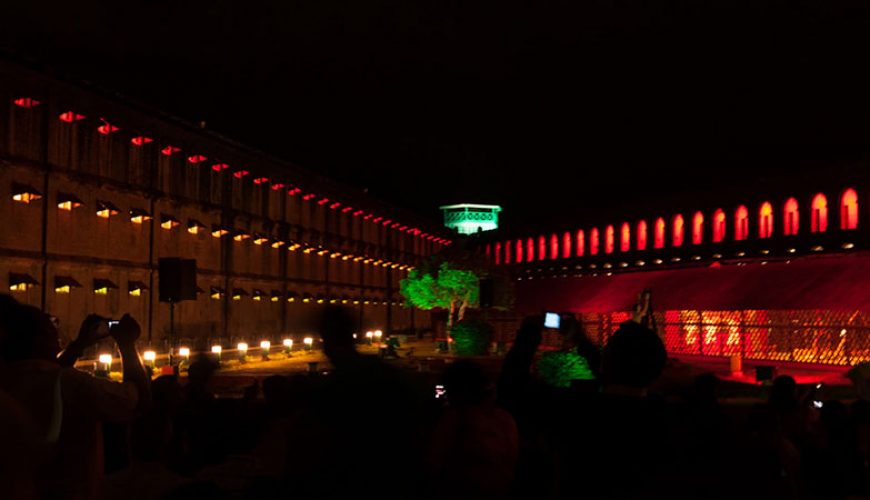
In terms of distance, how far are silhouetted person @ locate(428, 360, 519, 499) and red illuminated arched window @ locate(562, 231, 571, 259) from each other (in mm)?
44127

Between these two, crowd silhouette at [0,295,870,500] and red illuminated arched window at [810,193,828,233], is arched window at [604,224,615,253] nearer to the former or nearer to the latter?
red illuminated arched window at [810,193,828,233]

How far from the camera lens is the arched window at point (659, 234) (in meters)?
40.4

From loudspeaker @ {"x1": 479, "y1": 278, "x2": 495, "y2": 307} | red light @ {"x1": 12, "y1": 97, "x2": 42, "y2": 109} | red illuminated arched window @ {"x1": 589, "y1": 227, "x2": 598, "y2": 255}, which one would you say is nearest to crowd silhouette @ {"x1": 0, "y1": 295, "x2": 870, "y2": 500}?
loudspeaker @ {"x1": 479, "y1": 278, "x2": 495, "y2": 307}

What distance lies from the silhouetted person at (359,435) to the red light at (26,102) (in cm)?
2765

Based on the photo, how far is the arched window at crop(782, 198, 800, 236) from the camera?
31.7 meters

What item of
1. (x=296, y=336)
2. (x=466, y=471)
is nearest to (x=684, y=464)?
(x=466, y=471)

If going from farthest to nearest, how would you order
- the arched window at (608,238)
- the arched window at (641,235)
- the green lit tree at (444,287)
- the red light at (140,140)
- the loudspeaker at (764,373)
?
the arched window at (608,238), the arched window at (641,235), the green lit tree at (444,287), the red light at (140,140), the loudspeaker at (764,373)

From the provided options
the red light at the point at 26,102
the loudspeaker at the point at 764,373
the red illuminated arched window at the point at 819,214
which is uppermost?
the red light at the point at 26,102

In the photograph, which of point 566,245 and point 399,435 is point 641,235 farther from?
point 399,435

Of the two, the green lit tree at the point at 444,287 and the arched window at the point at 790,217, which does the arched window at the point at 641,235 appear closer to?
the green lit tree at the point at 444,287

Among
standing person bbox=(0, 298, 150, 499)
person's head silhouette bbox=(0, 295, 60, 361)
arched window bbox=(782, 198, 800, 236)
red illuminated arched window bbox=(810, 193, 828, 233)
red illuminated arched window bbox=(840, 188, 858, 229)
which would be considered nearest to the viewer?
standing person bbox=(0, 298, 150, 499)

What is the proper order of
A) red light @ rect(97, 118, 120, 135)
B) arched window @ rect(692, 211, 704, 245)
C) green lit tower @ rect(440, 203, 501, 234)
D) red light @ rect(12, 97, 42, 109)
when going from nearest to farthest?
red light @ rect(12, 97, 42, 109)
red light @ rect(97, 118, 120, 135)
arched window @ rect(692, 211, 704, 245)
green lit tower @ rect(440, 203, 501, 234)

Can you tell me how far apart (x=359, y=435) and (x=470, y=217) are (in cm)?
8394

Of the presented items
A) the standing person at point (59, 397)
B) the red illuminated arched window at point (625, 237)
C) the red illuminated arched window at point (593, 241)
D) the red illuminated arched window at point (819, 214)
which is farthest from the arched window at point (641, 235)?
the standing person at point (59, 397)
